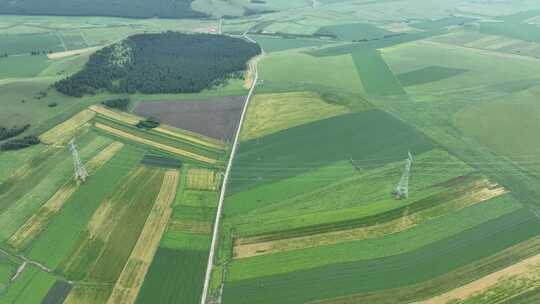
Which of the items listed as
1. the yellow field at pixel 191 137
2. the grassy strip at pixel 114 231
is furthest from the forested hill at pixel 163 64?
the grassy strip at pixel 114 231

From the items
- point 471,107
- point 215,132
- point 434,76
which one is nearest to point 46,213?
point 215,132

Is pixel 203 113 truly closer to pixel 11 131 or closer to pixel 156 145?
pixel 156 145

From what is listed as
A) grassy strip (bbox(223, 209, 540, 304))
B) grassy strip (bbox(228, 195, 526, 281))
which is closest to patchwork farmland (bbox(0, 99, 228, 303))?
grassy strip (bbox(228, 195, 526, 281))

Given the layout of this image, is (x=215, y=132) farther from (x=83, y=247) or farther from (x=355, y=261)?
(x=355, y=261)

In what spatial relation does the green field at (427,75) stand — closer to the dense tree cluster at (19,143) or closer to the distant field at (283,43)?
the distant field at (283,43)

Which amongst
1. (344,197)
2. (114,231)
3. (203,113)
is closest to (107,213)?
(114,231)

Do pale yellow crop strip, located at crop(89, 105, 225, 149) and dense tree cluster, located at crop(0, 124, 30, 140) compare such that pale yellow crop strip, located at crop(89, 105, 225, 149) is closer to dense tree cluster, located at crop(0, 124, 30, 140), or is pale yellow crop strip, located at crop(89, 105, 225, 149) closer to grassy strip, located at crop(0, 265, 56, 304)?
dense tree cluster, located at crop(0, 124, 30, 140)
